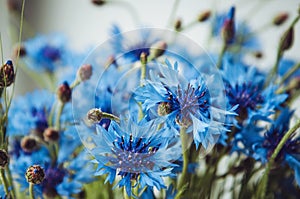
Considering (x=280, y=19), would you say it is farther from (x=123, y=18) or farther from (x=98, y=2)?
(x=123, y=18)

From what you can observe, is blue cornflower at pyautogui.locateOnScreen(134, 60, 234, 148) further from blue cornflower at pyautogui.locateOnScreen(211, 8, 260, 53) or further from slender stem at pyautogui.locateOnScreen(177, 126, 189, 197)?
blue cornflower at pyautogui.locateOnScreen(211, 8, 260, 53)

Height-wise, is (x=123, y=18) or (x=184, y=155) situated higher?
(x=123, y=18)

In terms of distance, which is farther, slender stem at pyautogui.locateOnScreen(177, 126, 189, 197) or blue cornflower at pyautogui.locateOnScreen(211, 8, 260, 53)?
blue cornflower at pyautogui.locateOnScreen(211, 8, 260, 53)

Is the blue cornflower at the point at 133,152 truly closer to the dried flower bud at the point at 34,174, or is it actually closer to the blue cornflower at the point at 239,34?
the dried flower bud at the point at 34,174

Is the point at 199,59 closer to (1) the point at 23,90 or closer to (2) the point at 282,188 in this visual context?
(2) the point at 282,188

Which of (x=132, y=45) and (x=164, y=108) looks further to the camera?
(x=132, y=45)

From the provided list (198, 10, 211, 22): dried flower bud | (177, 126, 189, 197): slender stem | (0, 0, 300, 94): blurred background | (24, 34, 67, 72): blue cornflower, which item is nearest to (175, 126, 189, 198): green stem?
(177, 126, 189, 197): slender stem

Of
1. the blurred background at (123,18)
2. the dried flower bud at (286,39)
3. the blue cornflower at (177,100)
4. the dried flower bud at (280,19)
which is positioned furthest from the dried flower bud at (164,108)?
the blurred background at (123,18)

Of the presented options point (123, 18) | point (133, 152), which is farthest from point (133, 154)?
point (123, 18)
